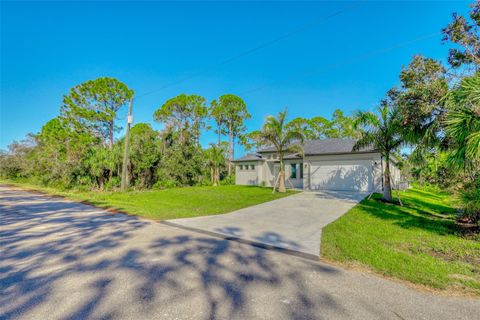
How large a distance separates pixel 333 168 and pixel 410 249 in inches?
465

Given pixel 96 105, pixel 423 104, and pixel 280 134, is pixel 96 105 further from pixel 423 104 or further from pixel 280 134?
pixel 423 104

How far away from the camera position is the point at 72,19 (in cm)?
1227

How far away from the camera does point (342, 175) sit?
1523 centimetres

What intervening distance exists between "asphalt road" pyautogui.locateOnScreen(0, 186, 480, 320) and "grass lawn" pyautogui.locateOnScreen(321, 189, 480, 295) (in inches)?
18.7

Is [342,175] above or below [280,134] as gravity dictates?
below

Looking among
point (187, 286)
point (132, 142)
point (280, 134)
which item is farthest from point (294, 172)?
point (187, 286)

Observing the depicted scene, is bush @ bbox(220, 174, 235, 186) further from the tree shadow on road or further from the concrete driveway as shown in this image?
the tree shadow on road

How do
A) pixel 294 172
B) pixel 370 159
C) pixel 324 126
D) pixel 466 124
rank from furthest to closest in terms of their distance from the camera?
pixel 324 126
pixel 294 172
pixel 370 159
pixel 466 124

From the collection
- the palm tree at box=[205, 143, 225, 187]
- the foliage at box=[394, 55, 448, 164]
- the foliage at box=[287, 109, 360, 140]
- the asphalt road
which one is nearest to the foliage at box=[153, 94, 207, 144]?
the palm tree at box=[205, 143, 225, 187]

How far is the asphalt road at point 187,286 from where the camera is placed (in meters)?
2.29

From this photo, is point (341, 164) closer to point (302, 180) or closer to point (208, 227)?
point (302, 180)

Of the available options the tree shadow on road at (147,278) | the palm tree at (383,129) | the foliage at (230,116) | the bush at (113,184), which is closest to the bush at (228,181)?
the foliage at (230,116)

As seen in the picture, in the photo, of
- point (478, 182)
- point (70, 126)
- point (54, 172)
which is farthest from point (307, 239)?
point (70, 126)

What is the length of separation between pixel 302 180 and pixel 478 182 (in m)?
11.8
